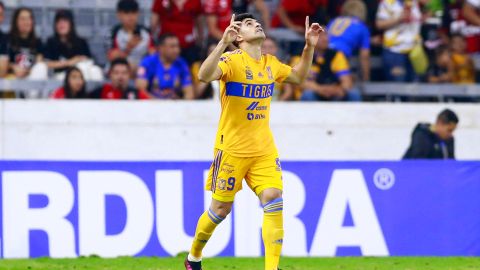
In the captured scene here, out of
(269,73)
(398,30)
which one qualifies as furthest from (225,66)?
(398,30)

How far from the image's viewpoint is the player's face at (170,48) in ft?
49.3

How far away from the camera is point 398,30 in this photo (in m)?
16.2

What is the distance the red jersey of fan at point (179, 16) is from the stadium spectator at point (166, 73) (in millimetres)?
527

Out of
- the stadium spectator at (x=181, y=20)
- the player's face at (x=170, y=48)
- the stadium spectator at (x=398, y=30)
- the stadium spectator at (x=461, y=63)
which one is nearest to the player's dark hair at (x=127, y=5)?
the stadium spectator at (x=181, y=20)

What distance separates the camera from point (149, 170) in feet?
41.4

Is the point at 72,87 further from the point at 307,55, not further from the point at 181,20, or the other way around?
the point at 307,55

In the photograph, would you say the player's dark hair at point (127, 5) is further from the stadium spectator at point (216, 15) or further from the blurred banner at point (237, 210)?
the blurred banner at point (237, 210)

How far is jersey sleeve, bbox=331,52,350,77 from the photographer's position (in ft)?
51.3

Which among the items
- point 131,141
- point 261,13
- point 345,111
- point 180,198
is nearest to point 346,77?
point 345,111

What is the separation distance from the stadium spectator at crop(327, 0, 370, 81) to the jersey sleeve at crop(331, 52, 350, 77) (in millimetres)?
239

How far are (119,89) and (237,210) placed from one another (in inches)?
135

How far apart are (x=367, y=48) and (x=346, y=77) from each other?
62cm

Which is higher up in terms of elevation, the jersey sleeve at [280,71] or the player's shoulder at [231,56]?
the player's shoulder at [231,56]

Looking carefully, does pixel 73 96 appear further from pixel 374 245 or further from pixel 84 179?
pixel 374 245
